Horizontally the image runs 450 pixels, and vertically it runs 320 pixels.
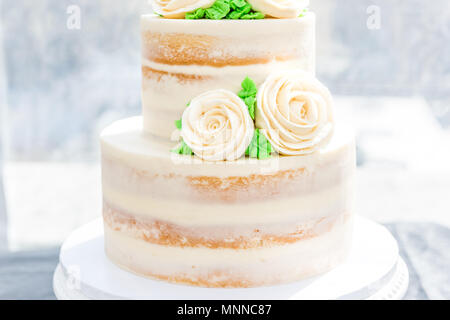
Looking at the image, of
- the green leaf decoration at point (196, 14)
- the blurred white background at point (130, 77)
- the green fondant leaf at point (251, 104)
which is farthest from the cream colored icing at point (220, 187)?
the blurred white background at point (130, 77)

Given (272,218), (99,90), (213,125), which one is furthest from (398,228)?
(99,90)

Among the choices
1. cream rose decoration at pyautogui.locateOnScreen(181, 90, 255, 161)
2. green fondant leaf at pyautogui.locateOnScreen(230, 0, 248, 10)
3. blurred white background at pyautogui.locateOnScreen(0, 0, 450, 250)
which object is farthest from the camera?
blurred white background at pyautogui.locateOnScreen(0, 0, 450, 250)

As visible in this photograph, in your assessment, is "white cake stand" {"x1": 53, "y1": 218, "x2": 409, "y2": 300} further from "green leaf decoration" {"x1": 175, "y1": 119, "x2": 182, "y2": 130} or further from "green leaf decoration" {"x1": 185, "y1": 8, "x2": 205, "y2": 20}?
"green leaf decoration" {"x1": 185, "y1": 8, "x2": 205, "y2": 20}

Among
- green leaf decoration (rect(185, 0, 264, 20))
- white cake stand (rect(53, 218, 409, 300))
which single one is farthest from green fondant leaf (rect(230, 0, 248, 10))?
white cake stand (rect(53, 218, 409, 300))

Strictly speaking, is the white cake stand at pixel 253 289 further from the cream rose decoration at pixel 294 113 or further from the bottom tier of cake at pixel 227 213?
the cream rose decoration at pixel 294 113

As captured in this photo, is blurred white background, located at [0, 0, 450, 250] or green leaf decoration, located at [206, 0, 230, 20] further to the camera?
blurred white background, located at [0, 0, 450, 250]

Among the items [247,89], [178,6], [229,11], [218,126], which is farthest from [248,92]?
[178,6]

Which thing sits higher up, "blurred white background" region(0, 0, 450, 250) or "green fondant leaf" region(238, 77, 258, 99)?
"green fondant leaf" region(238, 77, 258, 99)

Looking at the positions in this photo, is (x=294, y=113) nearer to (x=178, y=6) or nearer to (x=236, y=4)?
(x=236, y=4)
